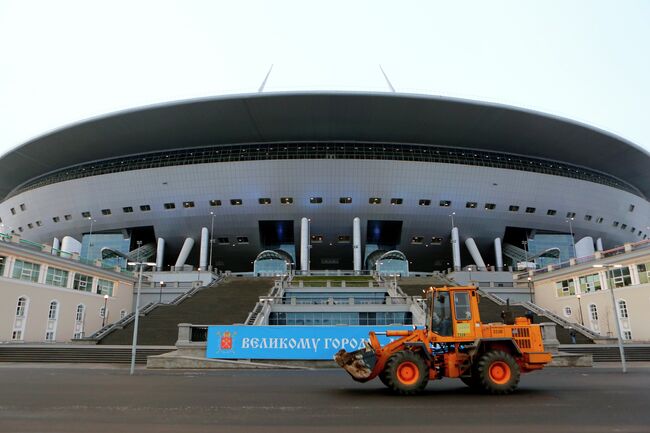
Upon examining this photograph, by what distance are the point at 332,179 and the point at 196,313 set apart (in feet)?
107

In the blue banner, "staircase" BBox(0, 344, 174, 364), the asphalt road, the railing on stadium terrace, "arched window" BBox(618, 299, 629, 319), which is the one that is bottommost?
the asphalt road

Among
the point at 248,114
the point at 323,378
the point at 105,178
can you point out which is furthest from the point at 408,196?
the point at 323,378

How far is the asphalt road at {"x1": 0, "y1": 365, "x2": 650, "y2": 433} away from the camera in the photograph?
314 inches

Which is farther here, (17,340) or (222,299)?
(222,299)

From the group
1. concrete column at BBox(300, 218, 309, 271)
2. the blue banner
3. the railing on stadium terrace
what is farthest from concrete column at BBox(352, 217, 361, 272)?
the blue banner

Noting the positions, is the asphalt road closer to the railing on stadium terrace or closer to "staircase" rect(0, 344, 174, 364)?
"staircase" rect(0, 344, 174, 364)

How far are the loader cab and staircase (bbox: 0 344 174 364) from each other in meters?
19.1

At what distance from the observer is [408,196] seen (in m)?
63.9

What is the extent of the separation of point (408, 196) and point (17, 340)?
48976mm

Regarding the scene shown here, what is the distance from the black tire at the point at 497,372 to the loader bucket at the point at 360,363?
285cm

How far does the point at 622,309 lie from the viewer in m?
34.6

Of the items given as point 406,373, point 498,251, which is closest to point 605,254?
point 498,251

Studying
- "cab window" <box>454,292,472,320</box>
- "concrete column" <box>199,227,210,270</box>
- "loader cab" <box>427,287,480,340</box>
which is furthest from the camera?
"concrete column" <box>199,227,210,270</box>

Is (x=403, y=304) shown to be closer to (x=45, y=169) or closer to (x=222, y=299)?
(x=222, y=299)
